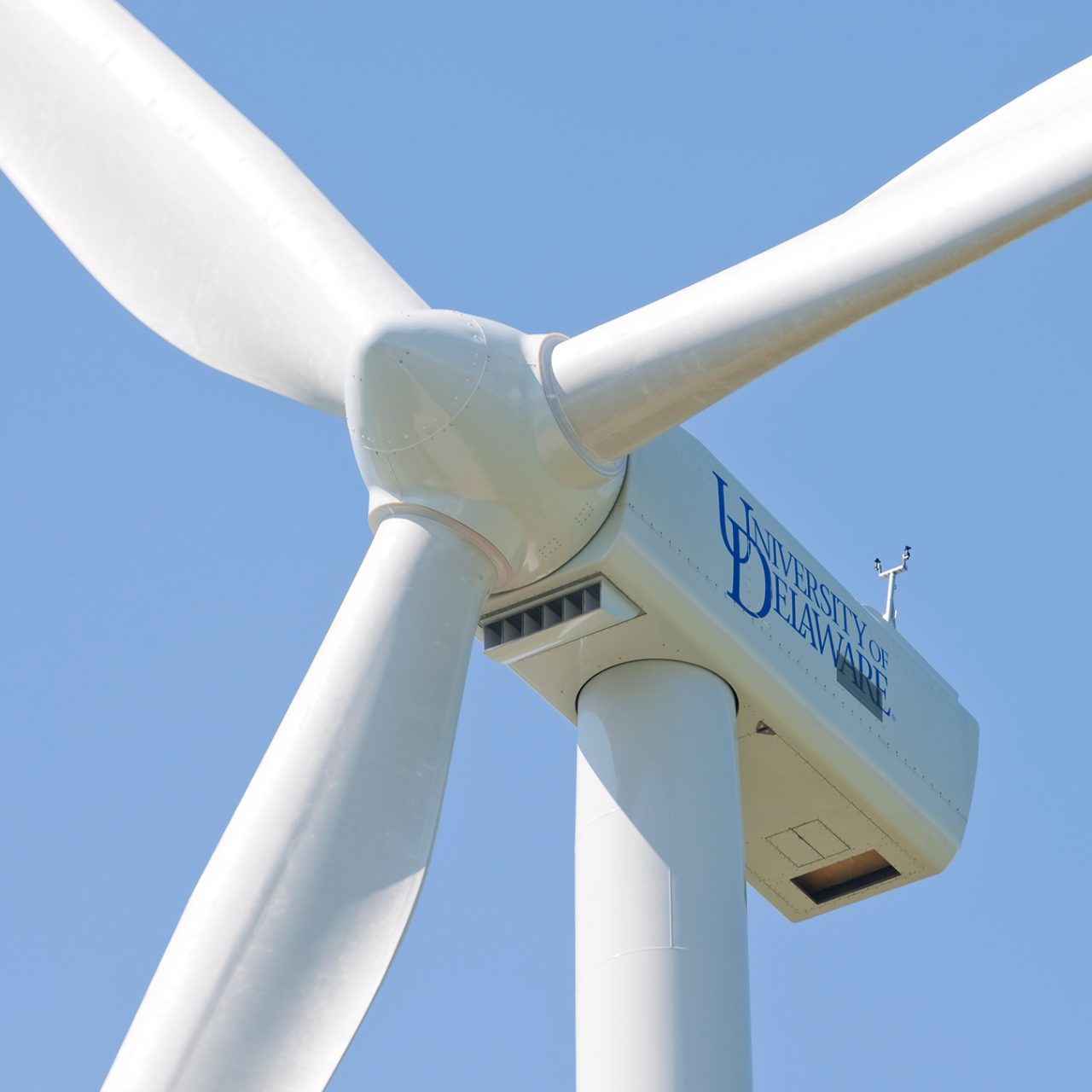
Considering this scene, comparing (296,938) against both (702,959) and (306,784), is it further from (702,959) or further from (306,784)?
(702,959)

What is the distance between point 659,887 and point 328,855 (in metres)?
2.35

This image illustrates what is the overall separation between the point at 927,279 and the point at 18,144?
659cm

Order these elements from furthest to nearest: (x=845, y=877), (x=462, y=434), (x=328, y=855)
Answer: (x=845, y=877), (x=462, y=434), (x=328, y=855)

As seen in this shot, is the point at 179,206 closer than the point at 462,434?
No

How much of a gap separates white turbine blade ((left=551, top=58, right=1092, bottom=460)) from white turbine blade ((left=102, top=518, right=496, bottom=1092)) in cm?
121

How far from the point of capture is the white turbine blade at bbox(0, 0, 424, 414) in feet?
46.8

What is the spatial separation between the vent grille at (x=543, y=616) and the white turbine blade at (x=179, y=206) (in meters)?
1.58

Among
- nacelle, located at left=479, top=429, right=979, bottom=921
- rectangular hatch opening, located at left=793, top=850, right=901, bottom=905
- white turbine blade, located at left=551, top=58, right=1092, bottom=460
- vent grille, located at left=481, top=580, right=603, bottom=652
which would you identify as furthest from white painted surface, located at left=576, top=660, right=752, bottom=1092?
rectangular hatch opening, located at left=793, top=850, right=901, bottom=905

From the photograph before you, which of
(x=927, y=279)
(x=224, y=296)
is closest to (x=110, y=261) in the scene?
(x=224, y=296)

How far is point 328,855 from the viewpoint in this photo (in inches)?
472

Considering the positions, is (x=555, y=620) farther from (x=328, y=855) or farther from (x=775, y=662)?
(x=328, y=855)

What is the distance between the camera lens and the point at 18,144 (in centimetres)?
1598

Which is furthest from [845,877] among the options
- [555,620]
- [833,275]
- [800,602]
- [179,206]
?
[179,206]

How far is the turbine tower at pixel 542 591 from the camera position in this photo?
39.1ft
